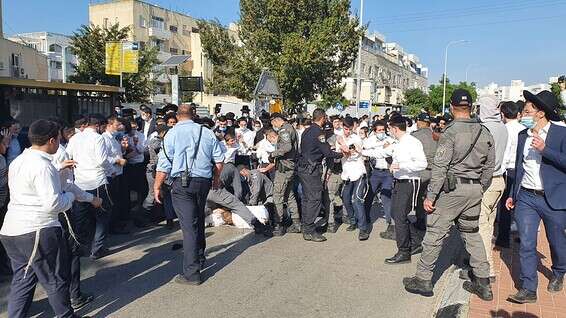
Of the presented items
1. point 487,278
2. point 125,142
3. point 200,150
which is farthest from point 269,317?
point 125,142

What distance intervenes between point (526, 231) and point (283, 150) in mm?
3405

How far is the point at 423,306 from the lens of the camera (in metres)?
4.49

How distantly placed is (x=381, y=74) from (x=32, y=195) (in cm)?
7877

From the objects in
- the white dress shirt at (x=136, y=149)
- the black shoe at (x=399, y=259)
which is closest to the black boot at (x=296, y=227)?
the black shoe at (x=399, y=259)

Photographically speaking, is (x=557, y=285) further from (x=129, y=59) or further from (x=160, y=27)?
(x=160, y=27)

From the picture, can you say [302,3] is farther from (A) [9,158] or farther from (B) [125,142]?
(A) [9,158]

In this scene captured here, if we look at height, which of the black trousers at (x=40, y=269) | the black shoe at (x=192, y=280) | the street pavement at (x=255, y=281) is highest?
the black trousers at (x=40, y=269)

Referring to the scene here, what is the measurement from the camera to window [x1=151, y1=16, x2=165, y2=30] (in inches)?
2121

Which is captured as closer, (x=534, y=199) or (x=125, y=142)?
(x=534, y=199)

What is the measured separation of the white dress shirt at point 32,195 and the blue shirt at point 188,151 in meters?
1.52

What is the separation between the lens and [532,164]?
456cm

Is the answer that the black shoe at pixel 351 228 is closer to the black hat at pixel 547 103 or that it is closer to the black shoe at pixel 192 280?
the black shoe at pixel 192 280

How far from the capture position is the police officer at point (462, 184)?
14.5 feet

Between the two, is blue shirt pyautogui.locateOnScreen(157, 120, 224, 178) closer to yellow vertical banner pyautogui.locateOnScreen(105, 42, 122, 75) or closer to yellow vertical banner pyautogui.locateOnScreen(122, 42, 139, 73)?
yellow vertical banner pyautogui.locateOnScreen(122, 42, 139, 73)
